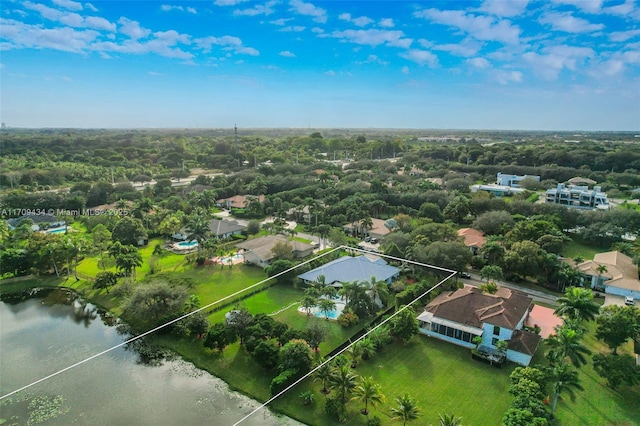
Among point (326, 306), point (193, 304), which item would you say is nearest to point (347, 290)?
point (326, 306)

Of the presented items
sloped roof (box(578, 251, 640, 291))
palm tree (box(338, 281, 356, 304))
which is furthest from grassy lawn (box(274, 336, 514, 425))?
sloped roof (box(578, 251, 640, 291))

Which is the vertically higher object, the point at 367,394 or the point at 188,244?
the point at 367,394

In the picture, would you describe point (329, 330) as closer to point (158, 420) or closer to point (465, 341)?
point (465, 341)

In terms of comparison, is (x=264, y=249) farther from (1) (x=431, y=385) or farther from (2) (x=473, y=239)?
(2) (x=473, y=239)

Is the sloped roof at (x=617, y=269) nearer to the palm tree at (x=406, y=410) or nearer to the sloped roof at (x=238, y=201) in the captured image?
the palm tree at (x=406, y=410)

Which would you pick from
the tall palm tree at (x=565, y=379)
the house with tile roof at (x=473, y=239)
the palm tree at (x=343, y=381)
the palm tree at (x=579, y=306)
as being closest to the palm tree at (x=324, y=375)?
the palm tree at (x=343, y=381)

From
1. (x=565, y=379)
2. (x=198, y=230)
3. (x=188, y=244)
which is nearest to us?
(x=565, y=379)
